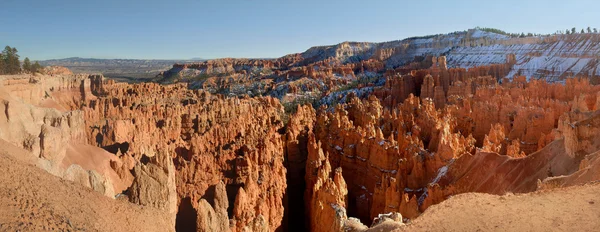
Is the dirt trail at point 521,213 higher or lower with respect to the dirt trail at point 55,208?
lower

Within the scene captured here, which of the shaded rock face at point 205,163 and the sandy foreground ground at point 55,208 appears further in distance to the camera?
the shaded rock face at point 205,163

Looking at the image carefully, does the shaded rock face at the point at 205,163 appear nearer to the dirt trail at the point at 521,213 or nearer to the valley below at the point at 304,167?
the valley below at the point at 304,167

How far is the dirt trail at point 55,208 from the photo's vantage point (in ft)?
17.6

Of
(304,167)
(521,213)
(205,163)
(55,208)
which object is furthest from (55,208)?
(304,167)

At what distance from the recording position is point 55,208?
5.86 metres

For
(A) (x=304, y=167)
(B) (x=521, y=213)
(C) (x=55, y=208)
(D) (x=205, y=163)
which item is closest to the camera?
(C) (x=55, y=208)

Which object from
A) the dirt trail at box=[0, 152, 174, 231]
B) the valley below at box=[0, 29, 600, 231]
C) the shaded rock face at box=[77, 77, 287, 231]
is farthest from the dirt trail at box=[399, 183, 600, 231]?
the shaded rock face at box=[77, 77, 287, 231]

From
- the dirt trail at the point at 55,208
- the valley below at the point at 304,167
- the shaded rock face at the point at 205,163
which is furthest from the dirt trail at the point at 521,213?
the shaded rock face at the point at 205,163

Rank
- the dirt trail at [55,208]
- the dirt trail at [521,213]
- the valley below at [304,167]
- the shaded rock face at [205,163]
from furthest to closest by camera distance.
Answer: the shaded rock face at [205,163]
the valley below at [304,167]
the dirt trail at [521,213]
the dirt trail at [55,208]

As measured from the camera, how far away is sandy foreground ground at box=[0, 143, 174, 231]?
211 inches

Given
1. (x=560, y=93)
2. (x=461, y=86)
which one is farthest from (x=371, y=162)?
(x=461, y=86)

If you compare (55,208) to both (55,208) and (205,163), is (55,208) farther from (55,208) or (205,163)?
(205,163)

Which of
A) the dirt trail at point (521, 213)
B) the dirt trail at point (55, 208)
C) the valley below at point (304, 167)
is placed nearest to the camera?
the dirt trail at point (55, 208)

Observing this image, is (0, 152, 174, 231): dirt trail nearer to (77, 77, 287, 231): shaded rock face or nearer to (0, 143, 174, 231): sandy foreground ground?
(0, 143, 174, 231): sandy foreground ground
